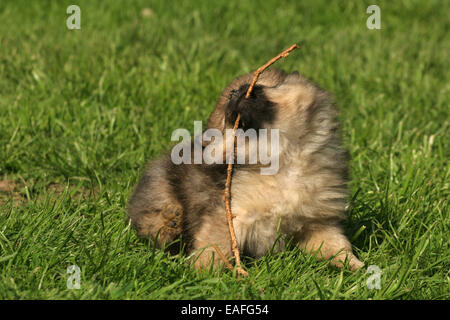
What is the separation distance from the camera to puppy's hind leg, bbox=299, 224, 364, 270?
321 cm

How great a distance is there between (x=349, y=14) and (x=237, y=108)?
532cm

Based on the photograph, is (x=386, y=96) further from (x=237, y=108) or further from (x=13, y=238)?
(x=13, y=238)

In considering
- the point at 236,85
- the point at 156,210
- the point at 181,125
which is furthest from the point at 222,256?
the point at 181,125

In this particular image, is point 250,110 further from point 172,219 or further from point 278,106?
point 172,219

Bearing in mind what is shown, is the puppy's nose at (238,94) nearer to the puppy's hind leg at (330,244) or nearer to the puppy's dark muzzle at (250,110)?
the puppy's dark muzzle at (250,110)

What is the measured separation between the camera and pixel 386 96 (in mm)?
5773

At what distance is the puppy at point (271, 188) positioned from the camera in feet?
9.80

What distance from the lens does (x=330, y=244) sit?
3.23 meters

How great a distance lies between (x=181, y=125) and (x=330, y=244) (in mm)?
2059

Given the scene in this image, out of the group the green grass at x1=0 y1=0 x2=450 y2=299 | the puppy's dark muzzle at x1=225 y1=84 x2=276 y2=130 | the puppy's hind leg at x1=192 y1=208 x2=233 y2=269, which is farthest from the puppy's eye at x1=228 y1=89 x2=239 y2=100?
the green grass at x1=0 y1=0 x2=450 y2=299

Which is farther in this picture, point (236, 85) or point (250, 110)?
point (236, 85)

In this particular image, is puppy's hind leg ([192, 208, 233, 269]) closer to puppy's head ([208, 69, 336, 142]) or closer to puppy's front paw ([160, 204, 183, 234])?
puppy's front paw ([160, 204, 183, 234])

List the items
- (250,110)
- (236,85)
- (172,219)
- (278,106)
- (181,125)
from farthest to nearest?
(181,125)
(236,85)
(172,219)
(278,106)
(250,110)
